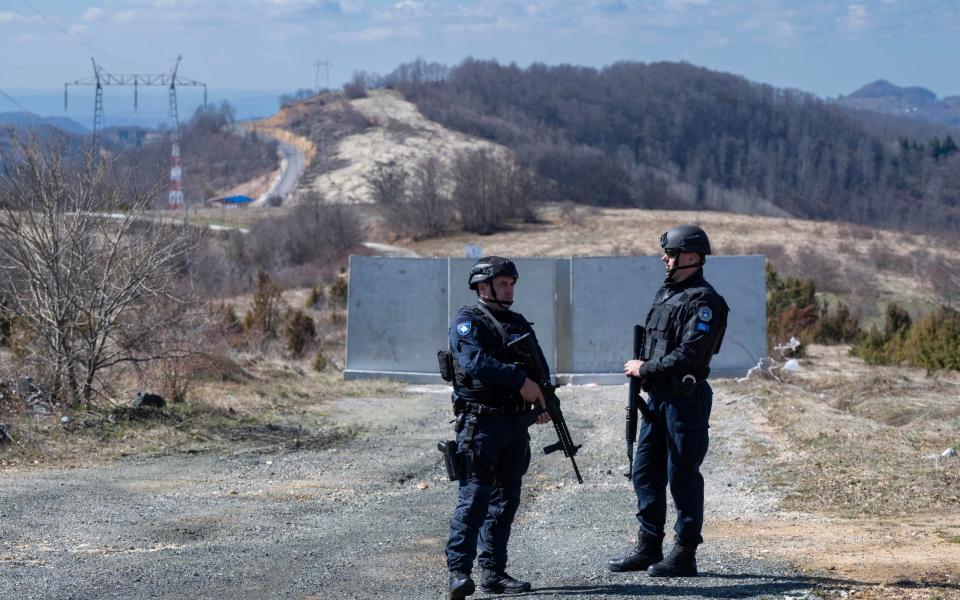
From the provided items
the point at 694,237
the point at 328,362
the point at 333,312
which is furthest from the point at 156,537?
the point at 333,312

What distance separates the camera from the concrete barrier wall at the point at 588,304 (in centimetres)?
1791

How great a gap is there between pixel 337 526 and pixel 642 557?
2874 mm

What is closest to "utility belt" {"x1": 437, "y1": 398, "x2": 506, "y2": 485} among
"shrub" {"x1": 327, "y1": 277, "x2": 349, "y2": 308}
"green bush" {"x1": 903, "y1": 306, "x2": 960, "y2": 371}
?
"green bush" {"x1": 903, "y1": 306, "x2": 960, "y2": 371}

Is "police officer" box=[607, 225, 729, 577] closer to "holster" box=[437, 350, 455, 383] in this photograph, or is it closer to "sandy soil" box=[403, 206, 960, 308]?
"holster" box=[437, 350, 455, 383]

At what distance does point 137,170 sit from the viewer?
1369 cm

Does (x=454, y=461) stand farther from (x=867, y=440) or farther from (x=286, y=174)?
(x=286, y=174)

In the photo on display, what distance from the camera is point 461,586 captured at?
5617 mm

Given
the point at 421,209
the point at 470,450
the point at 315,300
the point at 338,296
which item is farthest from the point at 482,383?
the point at 421,209

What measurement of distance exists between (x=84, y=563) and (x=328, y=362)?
13346 mm

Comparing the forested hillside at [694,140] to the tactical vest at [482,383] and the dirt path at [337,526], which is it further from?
the tactical vest at [482,383]

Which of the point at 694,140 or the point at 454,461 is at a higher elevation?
the point at 694,140

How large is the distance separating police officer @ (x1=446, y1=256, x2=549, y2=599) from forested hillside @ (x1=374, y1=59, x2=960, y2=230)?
7297cm

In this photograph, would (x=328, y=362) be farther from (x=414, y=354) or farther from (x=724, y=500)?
(x=724, y=500)

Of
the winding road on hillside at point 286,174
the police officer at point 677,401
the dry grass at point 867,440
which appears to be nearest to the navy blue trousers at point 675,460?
the police officer at point 677,401
